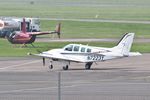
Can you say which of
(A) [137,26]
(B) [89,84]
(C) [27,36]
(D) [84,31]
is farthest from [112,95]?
(A) [137,26]

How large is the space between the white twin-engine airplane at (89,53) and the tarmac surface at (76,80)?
2.40 feet

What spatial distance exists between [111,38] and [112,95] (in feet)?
175

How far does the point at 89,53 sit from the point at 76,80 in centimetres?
689

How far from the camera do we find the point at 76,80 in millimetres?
46094

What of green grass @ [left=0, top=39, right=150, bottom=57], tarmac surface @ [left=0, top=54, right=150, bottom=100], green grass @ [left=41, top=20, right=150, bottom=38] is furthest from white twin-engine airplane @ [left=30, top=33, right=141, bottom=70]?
green grass @ [left=41, top=20, right=150, bottom=38]

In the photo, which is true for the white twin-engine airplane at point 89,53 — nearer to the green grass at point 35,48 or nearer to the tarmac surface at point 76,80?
the tarmac surface at point 76,80

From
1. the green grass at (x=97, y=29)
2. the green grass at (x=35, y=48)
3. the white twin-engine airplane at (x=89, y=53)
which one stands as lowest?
the green grass at (x=97, y=29)

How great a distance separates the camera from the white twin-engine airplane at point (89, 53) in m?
52.5

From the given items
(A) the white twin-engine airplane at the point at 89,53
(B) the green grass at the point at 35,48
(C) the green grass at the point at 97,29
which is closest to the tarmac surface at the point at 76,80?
(A) the white twin-engine airplane at the point at 89,53

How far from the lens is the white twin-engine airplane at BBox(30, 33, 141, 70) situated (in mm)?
52469

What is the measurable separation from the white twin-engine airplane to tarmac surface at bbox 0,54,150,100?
73 centimetres

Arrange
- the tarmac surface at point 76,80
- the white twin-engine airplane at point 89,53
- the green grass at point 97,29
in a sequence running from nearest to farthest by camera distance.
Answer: the tarmac surface at point 76,80 → the white twin-engine airplane at point 89,53 → the green grass at point 97,29

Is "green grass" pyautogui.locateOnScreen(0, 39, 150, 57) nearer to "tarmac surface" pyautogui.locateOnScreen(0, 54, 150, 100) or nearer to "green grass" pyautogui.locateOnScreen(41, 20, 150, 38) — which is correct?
A: "tarmac surface" pyautogui.locateOnScreen(0, 54, 150, 100)

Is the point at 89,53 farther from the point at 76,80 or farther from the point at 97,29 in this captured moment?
the point at 97,29
